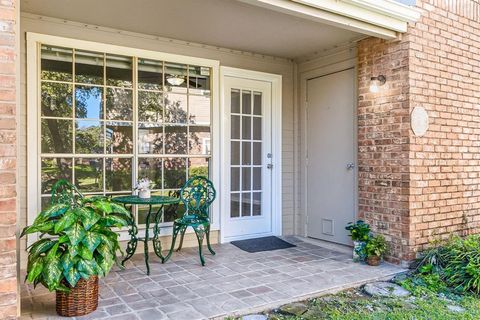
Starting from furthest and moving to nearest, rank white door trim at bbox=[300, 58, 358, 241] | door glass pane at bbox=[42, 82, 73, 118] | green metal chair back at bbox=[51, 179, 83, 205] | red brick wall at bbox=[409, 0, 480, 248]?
white door trim at bbox=[300, 58, 358, 241] → red brick wall at bbox=[409, 0, 480, 248] → door glass pane at bbox=[42, 82, 73, 118] → green metal chair back at bbox=[51, 179, 83, 205]

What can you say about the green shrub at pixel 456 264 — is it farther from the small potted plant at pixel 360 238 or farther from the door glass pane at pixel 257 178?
the door glass pane at pixel 257 178

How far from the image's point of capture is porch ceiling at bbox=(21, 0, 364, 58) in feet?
11.3

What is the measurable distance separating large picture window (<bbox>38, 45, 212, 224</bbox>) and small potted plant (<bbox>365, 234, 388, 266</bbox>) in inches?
82.6

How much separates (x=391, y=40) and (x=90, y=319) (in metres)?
3.82

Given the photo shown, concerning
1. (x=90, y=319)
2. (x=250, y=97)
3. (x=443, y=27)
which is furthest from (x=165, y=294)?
(x=443, y=27)

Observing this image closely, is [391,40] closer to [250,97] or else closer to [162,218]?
[250,97]

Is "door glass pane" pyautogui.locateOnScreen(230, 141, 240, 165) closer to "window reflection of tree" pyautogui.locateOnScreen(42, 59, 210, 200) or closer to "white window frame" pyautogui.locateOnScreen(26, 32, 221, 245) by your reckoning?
"window reflection of tree" pyautogui.locateOnScreen(42, 59, 210, 200)

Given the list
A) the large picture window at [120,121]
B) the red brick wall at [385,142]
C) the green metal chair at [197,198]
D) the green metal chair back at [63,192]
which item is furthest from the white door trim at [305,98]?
the green metal chair back at [63,192]

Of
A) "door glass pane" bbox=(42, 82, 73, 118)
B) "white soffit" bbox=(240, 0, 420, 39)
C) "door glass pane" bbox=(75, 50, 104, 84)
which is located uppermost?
"white soffit" bbox=(240, 0, 420, 39)

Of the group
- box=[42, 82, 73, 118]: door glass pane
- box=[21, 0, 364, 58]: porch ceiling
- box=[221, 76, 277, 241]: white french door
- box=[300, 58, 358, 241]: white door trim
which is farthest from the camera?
box=[221, 76, 277, 241]: white french door

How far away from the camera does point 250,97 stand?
198 inches

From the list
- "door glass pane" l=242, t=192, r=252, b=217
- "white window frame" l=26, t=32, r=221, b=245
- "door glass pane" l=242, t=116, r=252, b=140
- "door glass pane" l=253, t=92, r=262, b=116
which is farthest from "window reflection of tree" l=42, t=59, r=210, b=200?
"door glass pane" l=253, t=92, r=262, b=116

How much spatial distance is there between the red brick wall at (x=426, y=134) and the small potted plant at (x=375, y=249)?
A: 0.34ft

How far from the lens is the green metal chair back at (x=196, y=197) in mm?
4234
